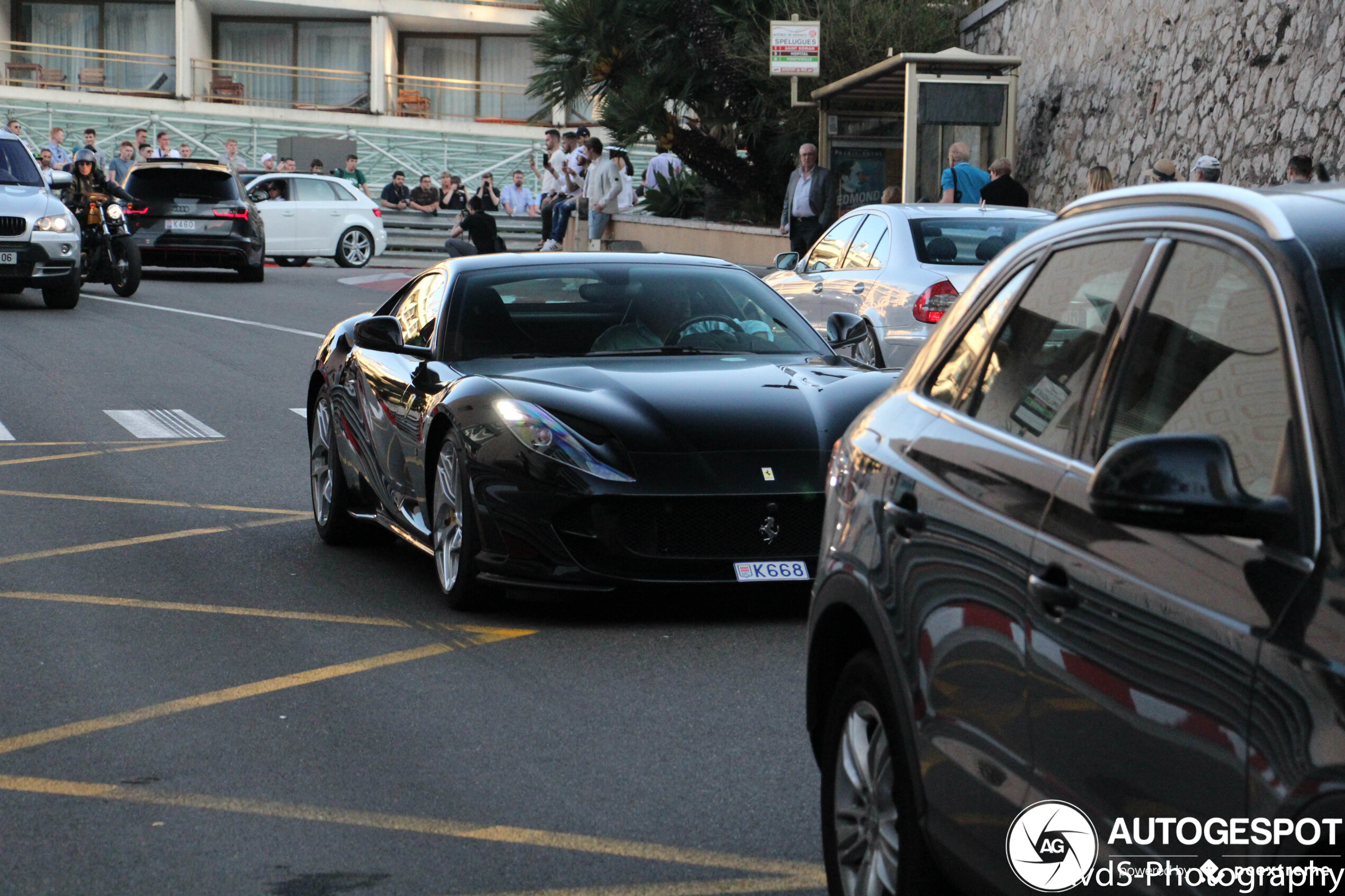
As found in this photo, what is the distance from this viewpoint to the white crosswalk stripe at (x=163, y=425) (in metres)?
13.4

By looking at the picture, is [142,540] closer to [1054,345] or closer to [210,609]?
[210,609]

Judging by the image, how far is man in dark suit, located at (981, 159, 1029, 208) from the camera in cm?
1848

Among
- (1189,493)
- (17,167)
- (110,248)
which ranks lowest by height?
(110,248)

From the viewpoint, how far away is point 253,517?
10164 millimetres

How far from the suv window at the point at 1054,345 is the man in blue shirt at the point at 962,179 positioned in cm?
1659

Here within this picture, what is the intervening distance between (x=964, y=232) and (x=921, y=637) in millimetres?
10707

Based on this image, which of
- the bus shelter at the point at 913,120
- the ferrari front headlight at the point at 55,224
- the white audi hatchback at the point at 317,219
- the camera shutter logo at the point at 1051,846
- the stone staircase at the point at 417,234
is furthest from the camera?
the stone staircase at the point at 417,234

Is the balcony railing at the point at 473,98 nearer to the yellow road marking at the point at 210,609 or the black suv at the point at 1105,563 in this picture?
the yellow road marking at the point at 210,609

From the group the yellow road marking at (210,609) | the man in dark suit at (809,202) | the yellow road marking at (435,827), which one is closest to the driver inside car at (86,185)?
the man in dark suit at (809,202)

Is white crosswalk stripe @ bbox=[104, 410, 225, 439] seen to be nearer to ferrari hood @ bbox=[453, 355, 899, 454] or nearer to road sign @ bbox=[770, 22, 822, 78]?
ferrari hood @ bbox=[453, 355, 899, 454]

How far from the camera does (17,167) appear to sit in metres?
23.0

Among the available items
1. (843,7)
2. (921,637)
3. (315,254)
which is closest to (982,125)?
(843,7)

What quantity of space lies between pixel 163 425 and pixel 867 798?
1091cm

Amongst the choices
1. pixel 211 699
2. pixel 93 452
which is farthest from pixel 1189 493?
pixel 93 452
